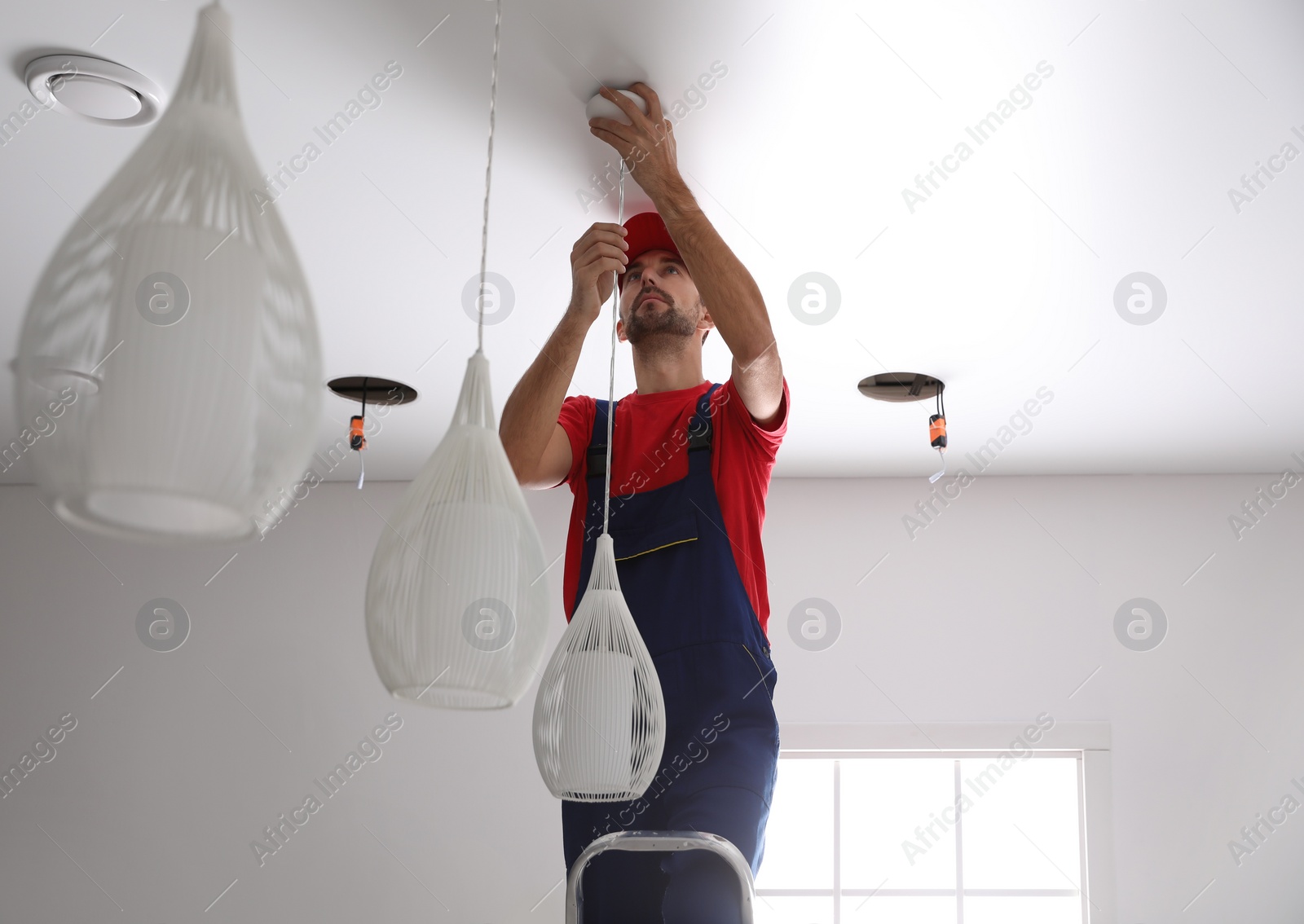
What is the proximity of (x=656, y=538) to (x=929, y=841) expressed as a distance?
232 centimetres

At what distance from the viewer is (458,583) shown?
0.93 meters

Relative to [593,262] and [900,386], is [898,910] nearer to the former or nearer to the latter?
[900,386]

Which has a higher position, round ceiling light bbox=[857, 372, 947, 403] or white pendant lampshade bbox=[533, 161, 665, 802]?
round ceiling light bbox=[857, 372, 947, 403]

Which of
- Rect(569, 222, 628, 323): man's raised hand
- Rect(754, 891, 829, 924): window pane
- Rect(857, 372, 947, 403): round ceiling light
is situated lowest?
Rect(754, 891, 829, 924): window pane

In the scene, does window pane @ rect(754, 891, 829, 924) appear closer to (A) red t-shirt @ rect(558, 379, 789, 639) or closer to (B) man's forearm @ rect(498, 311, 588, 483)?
(A) red t-shirt @ rect(558, 379, 789, 639)

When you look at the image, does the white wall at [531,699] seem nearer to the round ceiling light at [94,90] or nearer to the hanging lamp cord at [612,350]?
the hanging lamp cord at [612,350]

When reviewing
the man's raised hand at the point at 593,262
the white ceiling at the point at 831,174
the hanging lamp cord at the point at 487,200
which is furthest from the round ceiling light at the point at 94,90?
the man's raised hand at the point at 593,262

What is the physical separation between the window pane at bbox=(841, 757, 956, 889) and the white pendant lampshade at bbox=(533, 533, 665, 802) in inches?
99.0

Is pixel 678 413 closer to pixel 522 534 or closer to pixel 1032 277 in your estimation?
pixel 522 534

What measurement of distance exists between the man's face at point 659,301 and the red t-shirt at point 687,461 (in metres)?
0.12

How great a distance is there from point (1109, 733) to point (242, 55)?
3.17 meters

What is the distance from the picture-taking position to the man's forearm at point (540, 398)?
5.12 feet

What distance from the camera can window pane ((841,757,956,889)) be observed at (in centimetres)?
347

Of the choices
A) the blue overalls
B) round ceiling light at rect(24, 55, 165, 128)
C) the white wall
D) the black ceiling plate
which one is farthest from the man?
the white wall
